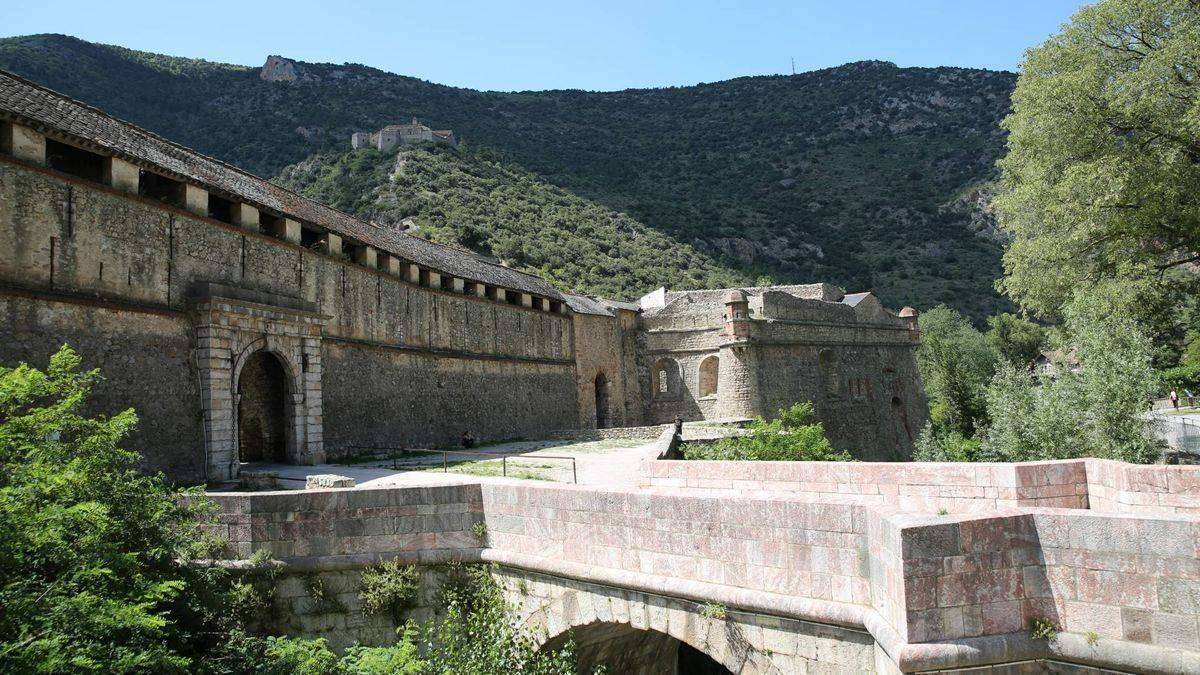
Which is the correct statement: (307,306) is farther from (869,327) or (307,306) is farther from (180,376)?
(869,327)

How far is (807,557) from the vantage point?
7.73 metres

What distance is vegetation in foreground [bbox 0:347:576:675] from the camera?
7.54 meters

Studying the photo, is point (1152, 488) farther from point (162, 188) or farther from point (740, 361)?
point (740, 361)

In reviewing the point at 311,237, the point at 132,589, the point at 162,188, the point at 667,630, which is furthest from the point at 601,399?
the point at 132,589

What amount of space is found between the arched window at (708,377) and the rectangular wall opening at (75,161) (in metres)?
26.6

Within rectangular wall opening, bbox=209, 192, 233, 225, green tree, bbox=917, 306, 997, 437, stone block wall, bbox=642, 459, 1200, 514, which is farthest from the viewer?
green tree, bbox=917, 306, 997, 437

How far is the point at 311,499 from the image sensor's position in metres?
10.9

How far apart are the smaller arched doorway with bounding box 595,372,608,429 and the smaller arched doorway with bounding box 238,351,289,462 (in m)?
19.0

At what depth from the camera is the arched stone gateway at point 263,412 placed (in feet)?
61.2

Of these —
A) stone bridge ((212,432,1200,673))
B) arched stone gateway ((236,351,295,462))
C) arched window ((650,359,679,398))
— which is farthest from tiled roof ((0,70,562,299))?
arched window ((650,359,679,398))

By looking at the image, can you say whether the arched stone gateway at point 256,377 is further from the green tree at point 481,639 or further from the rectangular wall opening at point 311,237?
the green tree at point 481,639

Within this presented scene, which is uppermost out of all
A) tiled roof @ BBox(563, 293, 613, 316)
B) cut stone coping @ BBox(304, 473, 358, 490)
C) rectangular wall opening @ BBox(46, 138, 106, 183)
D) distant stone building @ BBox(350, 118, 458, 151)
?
distant stone building @ BBox(350, 118, 458, 151)

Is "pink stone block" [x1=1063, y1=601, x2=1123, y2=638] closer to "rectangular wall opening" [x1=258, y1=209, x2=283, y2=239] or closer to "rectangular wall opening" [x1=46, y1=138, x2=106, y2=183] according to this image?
"rectangular wall opening" [x1=46, y1=138, x2=106, y2=183]

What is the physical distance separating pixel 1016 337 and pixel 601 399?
43.3m
